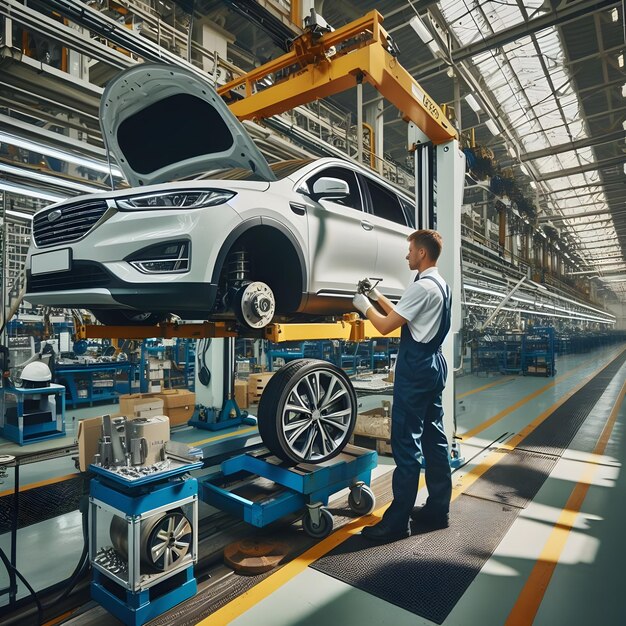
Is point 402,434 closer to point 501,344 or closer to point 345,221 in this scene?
point 345,221

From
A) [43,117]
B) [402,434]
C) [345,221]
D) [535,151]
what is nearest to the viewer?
[402,434]

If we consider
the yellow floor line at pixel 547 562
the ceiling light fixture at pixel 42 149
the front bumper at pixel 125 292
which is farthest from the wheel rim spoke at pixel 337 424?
the ceiling light fixture at pixel 42 149

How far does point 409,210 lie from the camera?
4.65m

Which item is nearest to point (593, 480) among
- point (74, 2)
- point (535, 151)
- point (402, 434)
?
point (402, 434)

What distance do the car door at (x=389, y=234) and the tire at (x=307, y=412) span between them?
45.6 inches

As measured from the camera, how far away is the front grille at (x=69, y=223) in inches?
93.3

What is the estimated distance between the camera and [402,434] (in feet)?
8.55

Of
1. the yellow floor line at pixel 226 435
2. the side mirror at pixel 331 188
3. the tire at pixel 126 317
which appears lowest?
the yellow floor line at pixel 226 435

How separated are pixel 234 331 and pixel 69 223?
1133 millimetres

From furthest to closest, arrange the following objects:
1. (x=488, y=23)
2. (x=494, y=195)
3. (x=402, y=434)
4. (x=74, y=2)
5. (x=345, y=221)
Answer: (x=494, y=195)
(x=488, y=23)
(x=74, y=2)
(x=345, y=221)
(x=402, y=434)

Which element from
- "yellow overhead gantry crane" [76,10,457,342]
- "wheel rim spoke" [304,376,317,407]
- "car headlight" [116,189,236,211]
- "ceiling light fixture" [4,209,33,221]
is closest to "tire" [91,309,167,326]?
"yellow overhead gantry crane" [76,10,457,342]

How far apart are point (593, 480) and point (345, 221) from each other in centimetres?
307

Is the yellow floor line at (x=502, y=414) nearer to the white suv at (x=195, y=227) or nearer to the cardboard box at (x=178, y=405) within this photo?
the white suv at (x=195, y=227)

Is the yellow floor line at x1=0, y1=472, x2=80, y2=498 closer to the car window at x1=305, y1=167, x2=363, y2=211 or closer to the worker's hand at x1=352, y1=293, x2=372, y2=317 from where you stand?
the worker's hand at x1=352, y1=293, x2=372, y2=317
